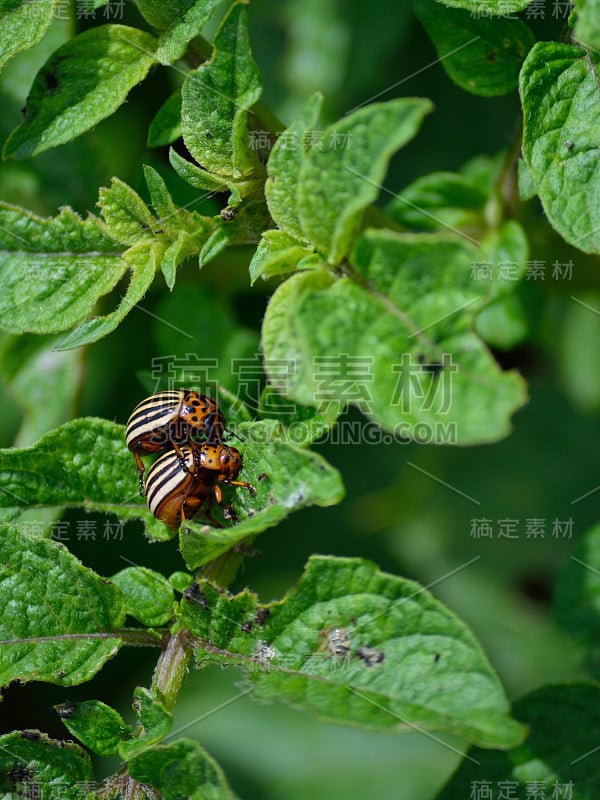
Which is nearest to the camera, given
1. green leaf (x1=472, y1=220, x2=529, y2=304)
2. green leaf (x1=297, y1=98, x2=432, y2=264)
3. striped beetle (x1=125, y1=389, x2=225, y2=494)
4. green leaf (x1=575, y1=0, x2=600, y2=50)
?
green leaf (x1=297, y1=98, x2=432, y2=264)

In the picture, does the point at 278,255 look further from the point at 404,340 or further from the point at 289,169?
the point at 404,340

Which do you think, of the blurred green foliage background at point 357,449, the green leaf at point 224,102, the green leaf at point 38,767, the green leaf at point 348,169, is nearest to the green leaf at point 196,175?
the green leaf at point 224,102

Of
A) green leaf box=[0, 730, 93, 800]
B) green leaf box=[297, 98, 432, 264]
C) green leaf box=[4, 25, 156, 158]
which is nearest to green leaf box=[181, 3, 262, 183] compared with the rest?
green leaf box=[4, 25, 156, 158]

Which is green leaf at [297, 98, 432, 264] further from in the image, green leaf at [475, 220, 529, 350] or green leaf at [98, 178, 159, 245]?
green leaf at [475, 220, 529, 350]

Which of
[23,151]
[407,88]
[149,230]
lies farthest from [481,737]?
[407,88]

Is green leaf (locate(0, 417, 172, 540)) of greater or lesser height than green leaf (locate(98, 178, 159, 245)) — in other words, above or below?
below

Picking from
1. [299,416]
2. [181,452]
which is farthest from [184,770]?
[299,416]
